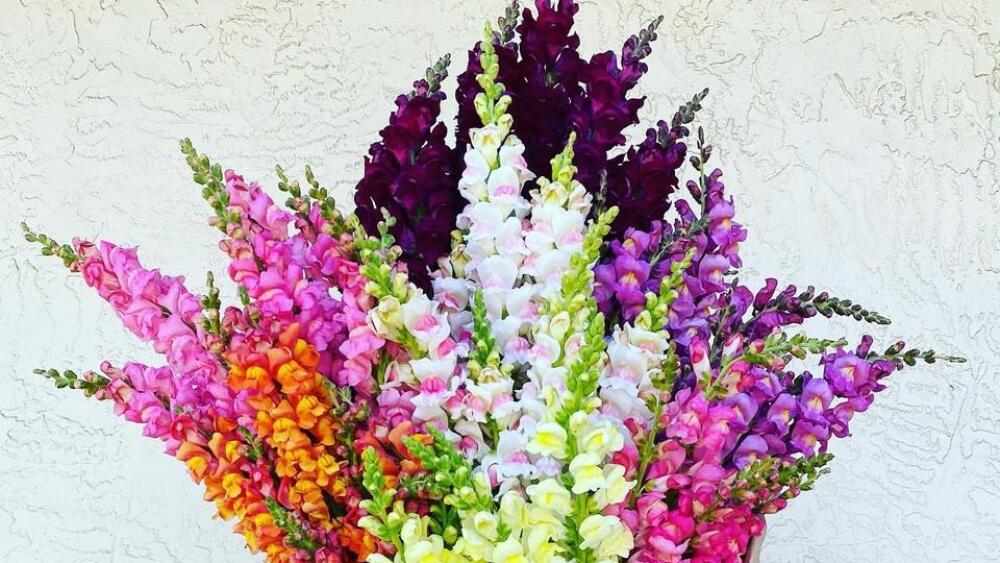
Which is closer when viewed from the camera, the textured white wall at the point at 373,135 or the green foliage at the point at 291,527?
the green foliage at the point at 291,527

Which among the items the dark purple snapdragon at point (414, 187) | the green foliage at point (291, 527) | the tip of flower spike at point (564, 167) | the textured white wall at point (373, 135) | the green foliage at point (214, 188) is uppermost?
the textured white wall at point (373, 135)

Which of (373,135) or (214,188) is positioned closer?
(214,188)

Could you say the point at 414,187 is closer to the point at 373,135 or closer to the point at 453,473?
the point at 453,473

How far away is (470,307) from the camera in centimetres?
54

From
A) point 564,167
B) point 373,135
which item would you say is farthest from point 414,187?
point 373,135

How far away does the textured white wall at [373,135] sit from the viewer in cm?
124

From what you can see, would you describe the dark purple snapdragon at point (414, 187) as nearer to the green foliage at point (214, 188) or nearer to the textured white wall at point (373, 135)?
the green foliage at point (214, 188)

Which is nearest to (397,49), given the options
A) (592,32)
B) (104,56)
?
(592,32)

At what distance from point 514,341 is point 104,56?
0.93 metres

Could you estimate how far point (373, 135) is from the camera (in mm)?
1271

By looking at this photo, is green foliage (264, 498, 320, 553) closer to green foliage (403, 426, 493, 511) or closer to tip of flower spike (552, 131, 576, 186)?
green foliage (403, 426, 493, 511)

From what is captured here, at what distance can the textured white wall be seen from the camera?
48.9 inches

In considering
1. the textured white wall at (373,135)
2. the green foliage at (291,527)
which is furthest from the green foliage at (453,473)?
the textured white wall at (373,135)

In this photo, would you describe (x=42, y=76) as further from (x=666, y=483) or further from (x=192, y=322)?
(x=666, y=483)
